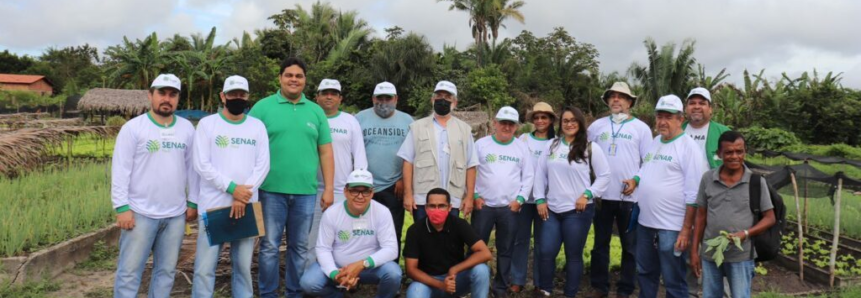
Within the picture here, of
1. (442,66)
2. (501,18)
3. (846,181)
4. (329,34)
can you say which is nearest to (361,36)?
(329,34)

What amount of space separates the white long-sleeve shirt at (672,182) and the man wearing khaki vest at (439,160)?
148 centimetres

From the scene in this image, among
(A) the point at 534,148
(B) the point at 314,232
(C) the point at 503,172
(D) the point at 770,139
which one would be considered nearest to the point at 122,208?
(B) the point at 314,232

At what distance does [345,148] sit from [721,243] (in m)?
3.04

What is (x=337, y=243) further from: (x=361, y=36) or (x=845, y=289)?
(x=361, y=36)

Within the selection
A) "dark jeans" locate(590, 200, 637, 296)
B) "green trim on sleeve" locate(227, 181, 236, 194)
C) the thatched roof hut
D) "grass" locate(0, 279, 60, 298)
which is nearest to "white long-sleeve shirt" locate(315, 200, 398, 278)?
"green trim on sleeve" locate(227, 181, 236, 194)

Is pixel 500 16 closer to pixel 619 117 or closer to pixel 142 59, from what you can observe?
pixel 142 59

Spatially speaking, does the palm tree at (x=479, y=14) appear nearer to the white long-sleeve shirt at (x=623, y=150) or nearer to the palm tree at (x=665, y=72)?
the palm tree at (x=665, y=72)

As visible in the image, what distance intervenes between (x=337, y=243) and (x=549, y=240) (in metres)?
1.86

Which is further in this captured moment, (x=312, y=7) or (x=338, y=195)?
(x=312, y=7)

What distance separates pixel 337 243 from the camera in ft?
15.5

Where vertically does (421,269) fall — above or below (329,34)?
below

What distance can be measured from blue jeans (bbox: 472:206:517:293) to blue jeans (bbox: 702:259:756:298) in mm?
1651

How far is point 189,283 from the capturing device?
5828 mm

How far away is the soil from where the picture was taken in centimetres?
564
